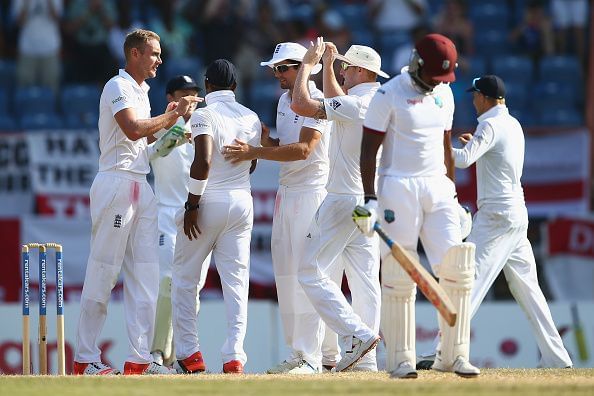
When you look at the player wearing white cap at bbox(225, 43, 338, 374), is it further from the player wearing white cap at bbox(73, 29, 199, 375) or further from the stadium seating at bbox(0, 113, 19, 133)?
the stadium seating at bbox(0, 113, 19, 133)

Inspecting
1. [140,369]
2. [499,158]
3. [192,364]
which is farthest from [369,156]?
[140,369]

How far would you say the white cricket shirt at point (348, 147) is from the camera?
8.46 meters

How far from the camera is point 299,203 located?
29.4 feet

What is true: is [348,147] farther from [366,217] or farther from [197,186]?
[366,217]

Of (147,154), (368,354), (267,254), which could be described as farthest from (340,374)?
(267,254)

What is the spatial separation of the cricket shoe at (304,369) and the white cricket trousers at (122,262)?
3.12 feet

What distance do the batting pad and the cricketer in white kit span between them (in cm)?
133

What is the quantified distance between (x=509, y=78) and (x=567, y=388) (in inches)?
345

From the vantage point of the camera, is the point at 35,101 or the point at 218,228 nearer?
the point at 218,228

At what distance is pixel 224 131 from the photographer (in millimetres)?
8719

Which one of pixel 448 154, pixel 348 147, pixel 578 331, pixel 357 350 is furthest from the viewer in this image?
pixel 578 331

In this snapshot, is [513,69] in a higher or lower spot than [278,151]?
higher

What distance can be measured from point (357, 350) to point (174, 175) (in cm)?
230

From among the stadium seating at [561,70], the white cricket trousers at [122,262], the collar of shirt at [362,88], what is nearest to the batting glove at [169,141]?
the white cricket trousers at [122,262]
